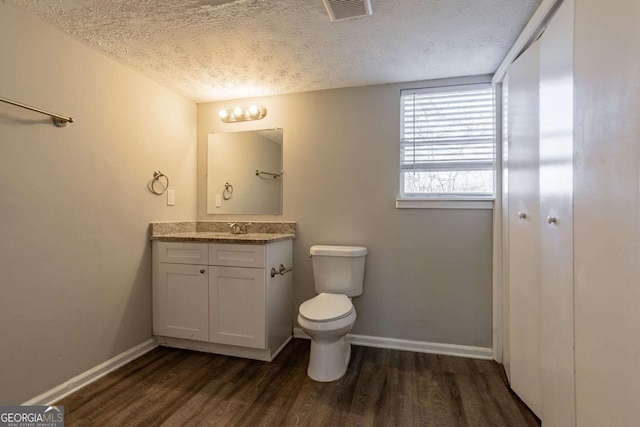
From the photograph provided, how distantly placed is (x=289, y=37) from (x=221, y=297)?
175cm

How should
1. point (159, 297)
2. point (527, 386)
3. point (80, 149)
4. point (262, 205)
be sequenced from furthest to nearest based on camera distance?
point (262, 205)
point (159, 297)
point (80, 149)
point (527, 386)

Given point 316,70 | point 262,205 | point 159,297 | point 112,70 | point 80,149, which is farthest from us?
point 262,205

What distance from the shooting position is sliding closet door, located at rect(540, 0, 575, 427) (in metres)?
1.11

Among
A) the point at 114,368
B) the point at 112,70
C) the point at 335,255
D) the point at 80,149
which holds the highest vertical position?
the point at 112,70

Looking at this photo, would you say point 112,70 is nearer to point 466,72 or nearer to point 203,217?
point 203,217

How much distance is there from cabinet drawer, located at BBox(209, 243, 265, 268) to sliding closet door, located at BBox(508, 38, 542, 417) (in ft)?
5.10

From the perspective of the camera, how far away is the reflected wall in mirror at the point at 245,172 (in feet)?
8.18

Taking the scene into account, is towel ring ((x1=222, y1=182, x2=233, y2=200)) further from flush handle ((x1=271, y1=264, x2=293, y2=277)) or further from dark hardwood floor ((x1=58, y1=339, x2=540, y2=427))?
dark hardwood floor ((x1=58, y1=339, x2=540, y2=427))

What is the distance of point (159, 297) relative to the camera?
2209 millimetres

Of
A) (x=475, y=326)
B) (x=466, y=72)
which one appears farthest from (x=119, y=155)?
(x=475, y=326)

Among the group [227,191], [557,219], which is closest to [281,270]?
[227,191]

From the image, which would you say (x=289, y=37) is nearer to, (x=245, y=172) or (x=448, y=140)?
(x=245, y=172)

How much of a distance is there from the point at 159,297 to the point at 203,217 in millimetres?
779

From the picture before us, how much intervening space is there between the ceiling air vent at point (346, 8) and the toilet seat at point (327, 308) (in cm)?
162
